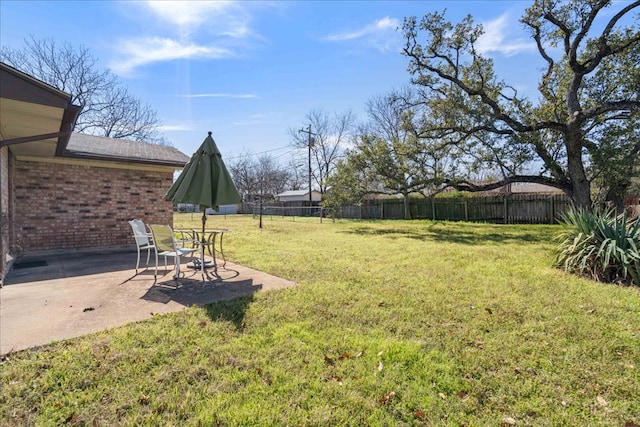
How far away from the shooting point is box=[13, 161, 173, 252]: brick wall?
25.5ft

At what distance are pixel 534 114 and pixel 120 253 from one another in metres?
16.7

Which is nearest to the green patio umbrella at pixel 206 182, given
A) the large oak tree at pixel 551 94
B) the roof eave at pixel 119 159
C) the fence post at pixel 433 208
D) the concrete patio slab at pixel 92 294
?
the concrete patio slab at pixel 92 294

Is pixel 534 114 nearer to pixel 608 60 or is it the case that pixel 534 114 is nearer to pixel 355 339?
pixel 608 60

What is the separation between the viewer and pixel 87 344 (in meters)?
2.95

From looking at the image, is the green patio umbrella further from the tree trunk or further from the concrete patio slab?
the tree trunk

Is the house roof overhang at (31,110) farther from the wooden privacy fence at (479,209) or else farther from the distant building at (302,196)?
the distant building at (302,196)

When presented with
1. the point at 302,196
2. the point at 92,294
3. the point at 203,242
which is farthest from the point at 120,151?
the point at 302,196

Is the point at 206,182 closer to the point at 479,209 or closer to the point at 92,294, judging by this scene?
the point at 92,294

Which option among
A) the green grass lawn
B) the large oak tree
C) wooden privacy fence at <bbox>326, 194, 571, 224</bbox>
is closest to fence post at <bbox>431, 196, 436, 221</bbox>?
wooden privacy fence at <bbox>326, 194, 571, 224</bbox>

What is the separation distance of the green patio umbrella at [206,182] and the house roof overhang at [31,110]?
1703 mm

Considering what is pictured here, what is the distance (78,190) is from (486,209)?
20.4 meters

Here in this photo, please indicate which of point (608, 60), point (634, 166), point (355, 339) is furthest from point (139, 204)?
point (608, 60)

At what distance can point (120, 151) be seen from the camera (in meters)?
9.05

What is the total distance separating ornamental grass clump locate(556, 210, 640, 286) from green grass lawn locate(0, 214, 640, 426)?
812 mm
